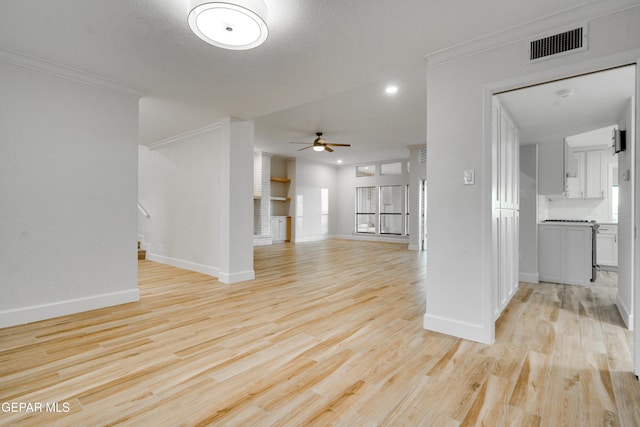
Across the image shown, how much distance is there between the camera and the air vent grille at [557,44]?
2125mm

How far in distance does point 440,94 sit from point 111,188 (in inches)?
144

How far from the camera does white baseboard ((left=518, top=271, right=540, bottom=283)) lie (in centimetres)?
461

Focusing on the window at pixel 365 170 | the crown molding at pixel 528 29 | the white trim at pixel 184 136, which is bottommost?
the crown molding at pixel 528 29

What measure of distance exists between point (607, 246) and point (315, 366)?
654 centimetres

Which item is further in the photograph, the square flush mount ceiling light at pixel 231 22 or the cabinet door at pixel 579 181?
the cabinet door at pixel 579 181

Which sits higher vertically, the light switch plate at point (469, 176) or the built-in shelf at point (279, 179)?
the built-in shelf at point (279, 179)

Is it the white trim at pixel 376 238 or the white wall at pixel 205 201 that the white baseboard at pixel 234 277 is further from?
the white trim at pixel 376 238

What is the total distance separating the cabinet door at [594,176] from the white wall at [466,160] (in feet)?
17.6

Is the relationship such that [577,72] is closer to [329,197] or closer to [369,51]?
[369,51]

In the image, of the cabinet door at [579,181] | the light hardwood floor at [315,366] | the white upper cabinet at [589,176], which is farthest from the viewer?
the cabinet door at [579,181]

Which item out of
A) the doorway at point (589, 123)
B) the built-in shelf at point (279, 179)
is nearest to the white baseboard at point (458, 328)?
the doorway at point (589, 123)

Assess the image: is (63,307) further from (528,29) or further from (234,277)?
(528,29)

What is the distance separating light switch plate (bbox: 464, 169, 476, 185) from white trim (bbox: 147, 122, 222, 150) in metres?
3.90

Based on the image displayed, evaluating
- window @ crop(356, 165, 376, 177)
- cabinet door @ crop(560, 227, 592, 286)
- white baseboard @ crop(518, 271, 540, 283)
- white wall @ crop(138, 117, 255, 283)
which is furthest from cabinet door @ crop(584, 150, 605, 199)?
white wall @ crop(138, 117, 255, 283)
